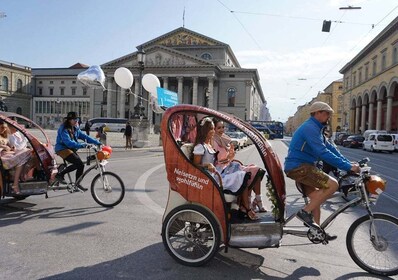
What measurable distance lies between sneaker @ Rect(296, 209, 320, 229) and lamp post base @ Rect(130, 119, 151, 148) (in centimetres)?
2184

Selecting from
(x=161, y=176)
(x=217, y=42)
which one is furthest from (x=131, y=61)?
(x=161, y=176)

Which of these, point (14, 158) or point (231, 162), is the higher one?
point (231, 162)

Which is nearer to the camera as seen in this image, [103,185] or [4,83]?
[103,185]

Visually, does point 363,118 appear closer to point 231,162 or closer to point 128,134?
point 128,134

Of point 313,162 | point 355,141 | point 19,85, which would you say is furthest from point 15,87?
point 313,162

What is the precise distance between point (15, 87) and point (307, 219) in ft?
333

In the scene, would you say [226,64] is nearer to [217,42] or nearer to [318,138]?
[217,42]

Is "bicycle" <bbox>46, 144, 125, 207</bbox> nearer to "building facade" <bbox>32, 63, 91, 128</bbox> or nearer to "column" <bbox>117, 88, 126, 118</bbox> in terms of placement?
"column" <bbox>117, 88, 126, 118</bbox>

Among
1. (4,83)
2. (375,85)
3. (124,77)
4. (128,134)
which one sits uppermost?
(4,83)

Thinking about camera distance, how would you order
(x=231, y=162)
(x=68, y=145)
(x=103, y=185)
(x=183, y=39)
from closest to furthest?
(x=231, y=162)
(x=68, y=145)
(x=103, y=185)
(x=183, y=39)

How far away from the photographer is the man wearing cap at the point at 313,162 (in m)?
4.27

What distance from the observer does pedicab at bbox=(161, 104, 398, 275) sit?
4.08 m

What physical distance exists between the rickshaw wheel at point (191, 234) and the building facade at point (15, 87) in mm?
93844

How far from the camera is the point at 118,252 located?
4.55 m
